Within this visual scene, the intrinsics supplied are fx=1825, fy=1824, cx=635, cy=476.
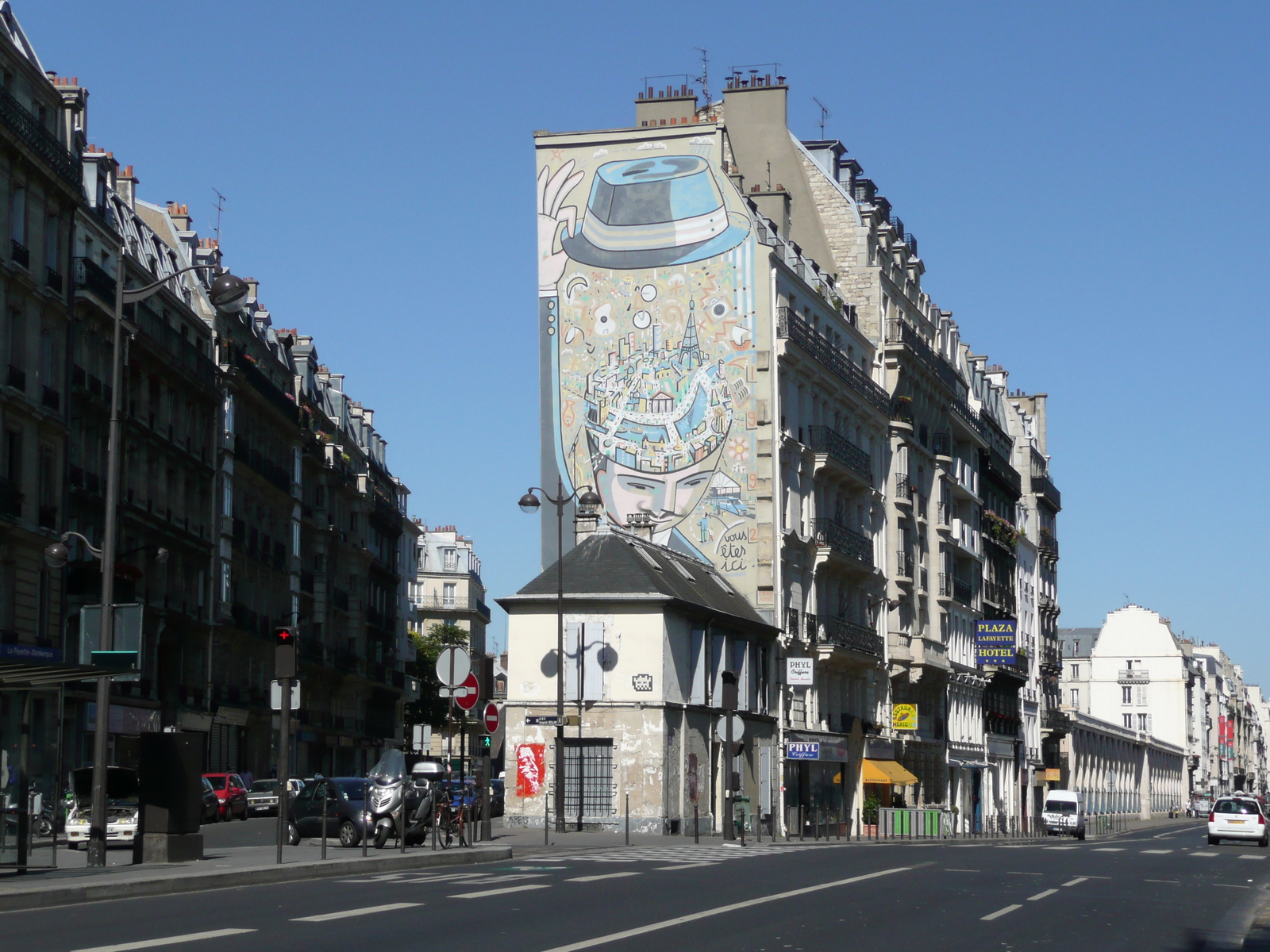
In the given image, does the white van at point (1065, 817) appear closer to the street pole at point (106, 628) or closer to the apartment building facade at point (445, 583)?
the street pole at point (106, 628)

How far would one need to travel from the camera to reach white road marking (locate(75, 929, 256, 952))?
13281 millimetres

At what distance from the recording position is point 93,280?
164ft

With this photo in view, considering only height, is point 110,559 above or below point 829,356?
below

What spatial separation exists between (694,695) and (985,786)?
3975 centimetres

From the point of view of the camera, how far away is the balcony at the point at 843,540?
2376 inches

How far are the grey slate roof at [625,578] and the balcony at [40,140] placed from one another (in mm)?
15968

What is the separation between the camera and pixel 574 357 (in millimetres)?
58250

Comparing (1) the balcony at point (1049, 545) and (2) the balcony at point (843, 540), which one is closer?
(2) the balcony at point (843, 540)

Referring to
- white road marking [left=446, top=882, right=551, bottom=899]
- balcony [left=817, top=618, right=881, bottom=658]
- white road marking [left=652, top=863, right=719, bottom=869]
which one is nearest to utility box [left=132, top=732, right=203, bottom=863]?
white road marking [left=446, top=882, right=551, bottom=899]

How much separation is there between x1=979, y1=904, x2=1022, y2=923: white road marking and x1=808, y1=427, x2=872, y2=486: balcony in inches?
1600

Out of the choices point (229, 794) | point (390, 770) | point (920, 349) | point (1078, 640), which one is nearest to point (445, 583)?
point (1078, 640)

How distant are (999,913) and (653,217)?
1621 inches

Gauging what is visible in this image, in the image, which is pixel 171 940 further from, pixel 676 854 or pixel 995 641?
pixel 995 641

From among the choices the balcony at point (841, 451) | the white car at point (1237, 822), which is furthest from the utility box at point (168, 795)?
the balcony at point (841, 451)
